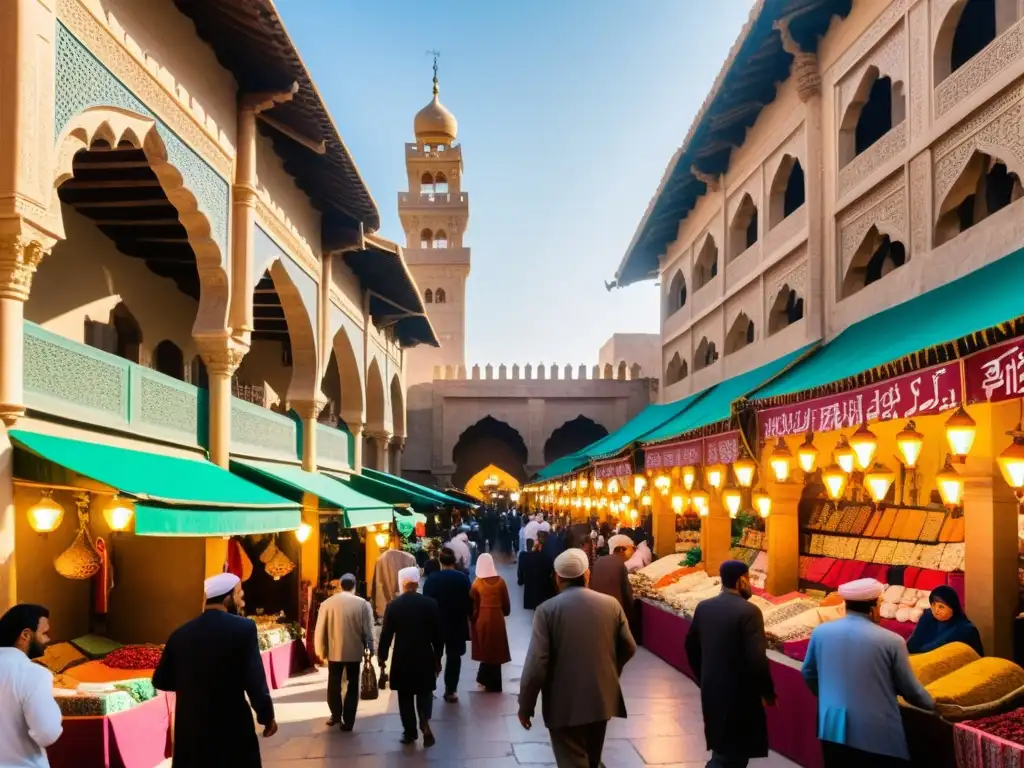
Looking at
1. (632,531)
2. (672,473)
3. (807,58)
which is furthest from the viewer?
(632,531)

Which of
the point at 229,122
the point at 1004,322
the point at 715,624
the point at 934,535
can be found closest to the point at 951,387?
the point at 1004,322

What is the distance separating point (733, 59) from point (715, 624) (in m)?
8.56

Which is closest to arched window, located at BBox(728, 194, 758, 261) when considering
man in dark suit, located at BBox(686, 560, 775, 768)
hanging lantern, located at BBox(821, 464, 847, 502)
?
hanging lantern, located at BBox(821, 464, 847, 502)

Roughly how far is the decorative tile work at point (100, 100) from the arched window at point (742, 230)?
27.6ft

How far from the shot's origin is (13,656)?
3.96 m

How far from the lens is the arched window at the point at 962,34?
8.46m

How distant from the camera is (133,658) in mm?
7945

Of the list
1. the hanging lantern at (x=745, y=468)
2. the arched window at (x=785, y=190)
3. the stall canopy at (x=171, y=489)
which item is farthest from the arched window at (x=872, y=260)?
the stall canopy at (x=171, y=489)

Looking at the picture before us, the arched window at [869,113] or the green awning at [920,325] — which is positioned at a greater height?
the arched window at [869,113]

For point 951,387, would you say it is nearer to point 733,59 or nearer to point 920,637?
point 920,637

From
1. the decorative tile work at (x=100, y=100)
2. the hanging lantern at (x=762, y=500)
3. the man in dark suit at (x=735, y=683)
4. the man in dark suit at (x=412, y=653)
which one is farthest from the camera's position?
the hanging lantern at (x=762, y=500)

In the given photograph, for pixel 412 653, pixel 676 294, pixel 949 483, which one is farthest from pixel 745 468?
pixel 676 294

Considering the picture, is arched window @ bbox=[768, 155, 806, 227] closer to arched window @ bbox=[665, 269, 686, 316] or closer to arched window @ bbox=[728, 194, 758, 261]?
arched window @ bbox=[728, 194, 758, 261]

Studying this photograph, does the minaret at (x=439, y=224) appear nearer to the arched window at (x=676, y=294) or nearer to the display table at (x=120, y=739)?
the arched window at (x=676, y=294)
